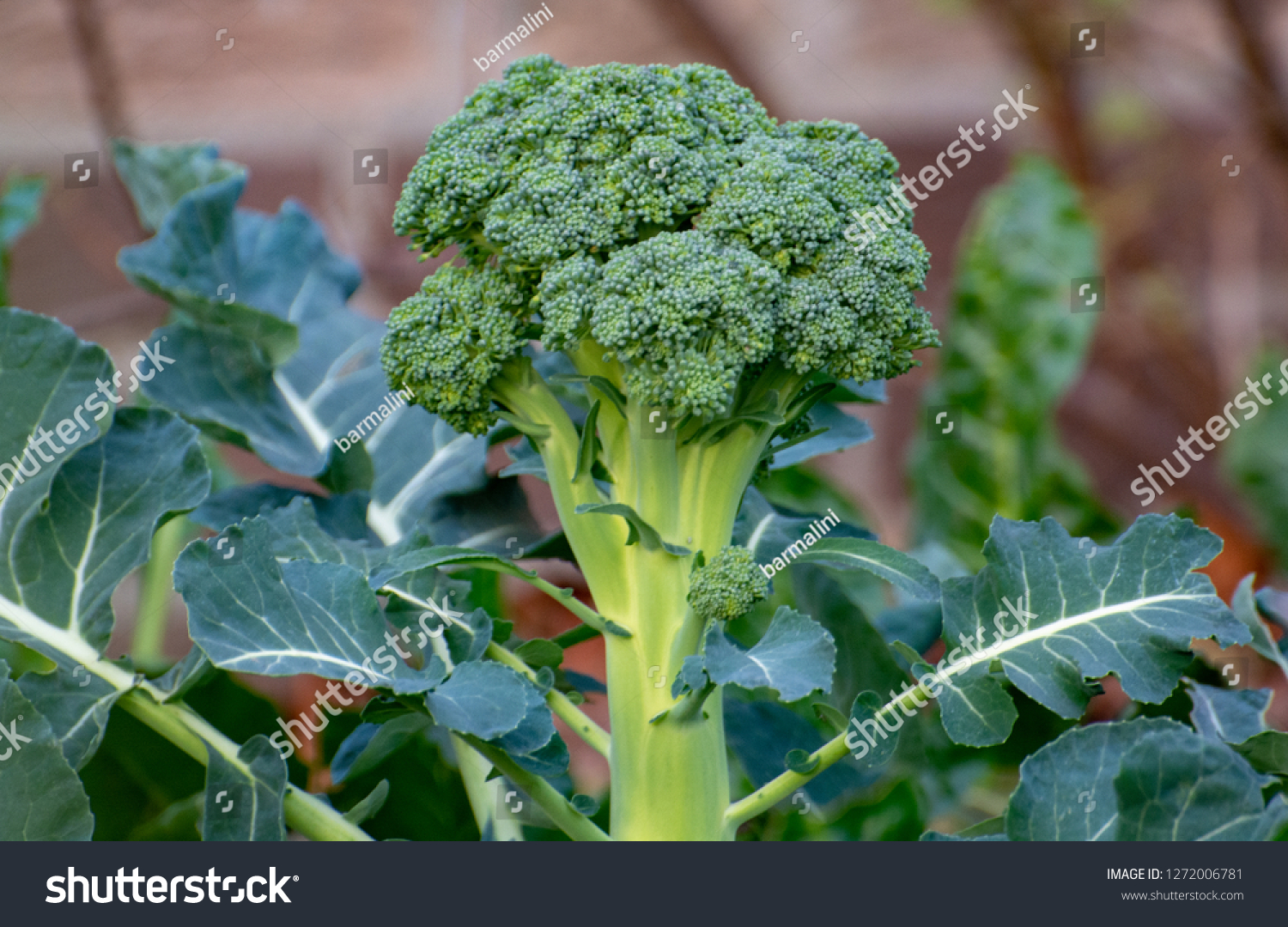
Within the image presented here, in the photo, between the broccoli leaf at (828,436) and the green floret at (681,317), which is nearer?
the green floret at (681,317)

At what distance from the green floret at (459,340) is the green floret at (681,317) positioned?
0.04m

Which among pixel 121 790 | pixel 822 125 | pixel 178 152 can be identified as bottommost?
pixel 121 790

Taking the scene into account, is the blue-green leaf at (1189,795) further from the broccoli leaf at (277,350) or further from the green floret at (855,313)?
the broccoli leaf at (277,350)

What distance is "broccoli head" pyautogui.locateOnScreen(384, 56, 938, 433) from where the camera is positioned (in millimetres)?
458

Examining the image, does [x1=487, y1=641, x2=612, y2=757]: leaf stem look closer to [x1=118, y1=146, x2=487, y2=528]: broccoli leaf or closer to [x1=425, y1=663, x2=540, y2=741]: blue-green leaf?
[x1=425, y1=663, x2=540, y2=741]: blue-green leaf

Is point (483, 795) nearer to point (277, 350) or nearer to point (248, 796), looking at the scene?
point (248, 796)

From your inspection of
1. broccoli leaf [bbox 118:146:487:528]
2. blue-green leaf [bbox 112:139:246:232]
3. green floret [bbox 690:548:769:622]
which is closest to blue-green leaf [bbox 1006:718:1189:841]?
green floret [bbox 690:548:769:622]

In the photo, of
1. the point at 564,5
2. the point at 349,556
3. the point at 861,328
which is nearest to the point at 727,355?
Answer: the point at 861,328

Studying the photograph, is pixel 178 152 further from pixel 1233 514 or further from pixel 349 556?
pixel 1233 514

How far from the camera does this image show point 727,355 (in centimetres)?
46

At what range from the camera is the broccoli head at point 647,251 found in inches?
18.0

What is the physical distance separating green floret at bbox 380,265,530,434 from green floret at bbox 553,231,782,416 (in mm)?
42

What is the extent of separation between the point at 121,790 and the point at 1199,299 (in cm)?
187

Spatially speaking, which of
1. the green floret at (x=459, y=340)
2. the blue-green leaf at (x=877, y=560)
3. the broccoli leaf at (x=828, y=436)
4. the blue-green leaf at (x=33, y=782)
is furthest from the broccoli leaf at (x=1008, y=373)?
the blue-green leaf at (x=33, y=782)
